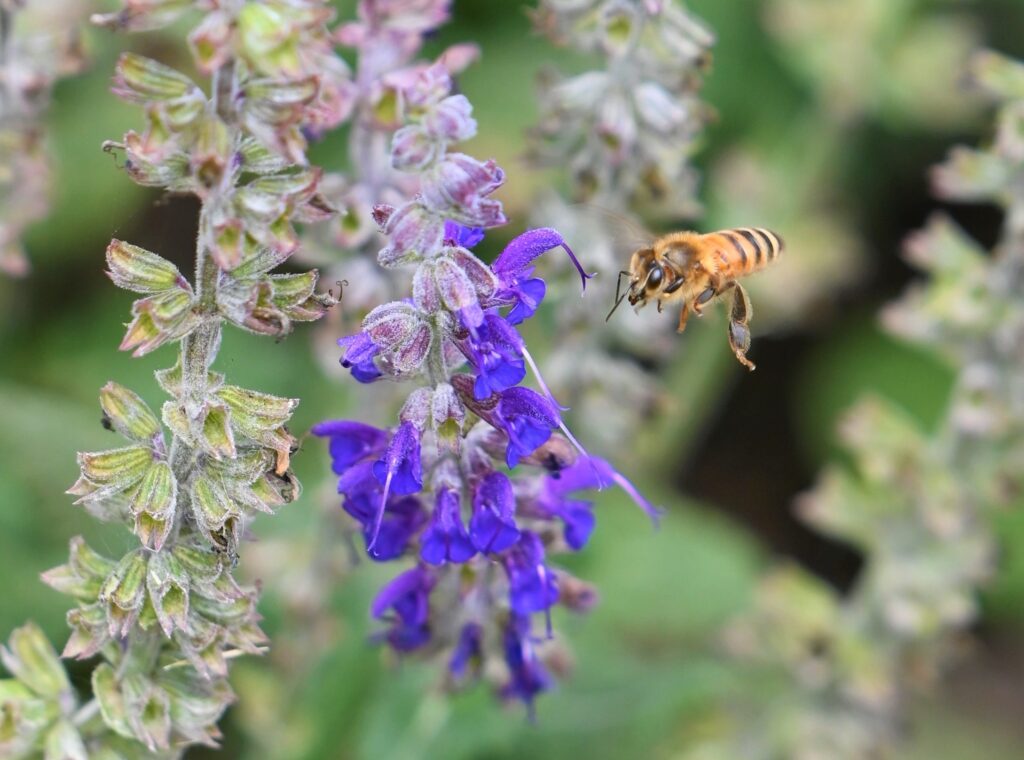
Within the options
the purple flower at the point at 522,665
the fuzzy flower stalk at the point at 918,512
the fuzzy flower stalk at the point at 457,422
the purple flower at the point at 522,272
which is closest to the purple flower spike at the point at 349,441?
the fuzzy flower stalk at the point at 457,422

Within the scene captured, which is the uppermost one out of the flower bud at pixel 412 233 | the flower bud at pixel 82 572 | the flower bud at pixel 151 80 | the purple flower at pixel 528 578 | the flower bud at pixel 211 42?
the flower bud at pixel 211 42

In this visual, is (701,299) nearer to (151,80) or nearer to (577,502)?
(577,502)

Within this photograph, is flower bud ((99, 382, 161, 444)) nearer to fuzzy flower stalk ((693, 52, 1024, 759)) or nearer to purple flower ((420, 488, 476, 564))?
purple flower ((420, 488, 476, 564))

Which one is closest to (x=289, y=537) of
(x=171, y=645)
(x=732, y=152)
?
(x=171, y=645)

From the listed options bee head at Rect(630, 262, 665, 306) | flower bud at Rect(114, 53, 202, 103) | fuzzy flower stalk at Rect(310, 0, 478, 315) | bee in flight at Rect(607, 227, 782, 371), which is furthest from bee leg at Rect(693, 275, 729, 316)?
flower bud at Rect(114, 53, 202, 103)

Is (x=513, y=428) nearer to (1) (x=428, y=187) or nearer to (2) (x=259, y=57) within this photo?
(1) (x=428, y=187)

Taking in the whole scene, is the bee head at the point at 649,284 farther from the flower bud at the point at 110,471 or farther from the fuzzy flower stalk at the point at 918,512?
the flower bud at the point at 110,471
